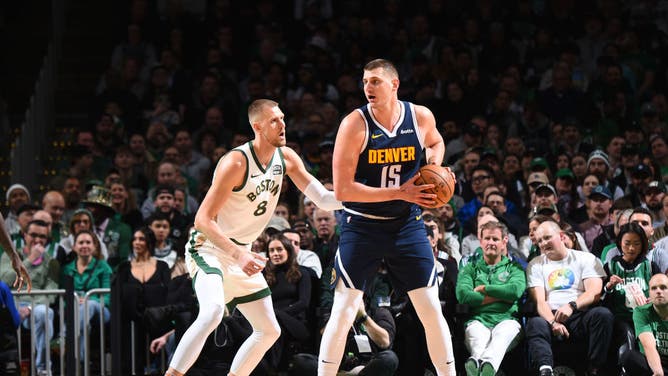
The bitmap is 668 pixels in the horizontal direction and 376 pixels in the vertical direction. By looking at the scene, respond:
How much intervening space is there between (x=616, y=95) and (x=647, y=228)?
3710 mm

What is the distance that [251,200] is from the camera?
7016mm

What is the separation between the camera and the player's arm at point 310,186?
703cm

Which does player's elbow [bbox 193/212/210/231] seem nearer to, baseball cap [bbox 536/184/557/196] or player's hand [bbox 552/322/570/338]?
player's hand [bbox 552/322/570/338]

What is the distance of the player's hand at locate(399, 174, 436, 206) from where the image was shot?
6.26 m

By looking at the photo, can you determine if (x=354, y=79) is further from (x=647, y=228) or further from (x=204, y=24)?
(x=647, y=228)

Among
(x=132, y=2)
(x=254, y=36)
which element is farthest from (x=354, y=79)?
(x=132, y=2)

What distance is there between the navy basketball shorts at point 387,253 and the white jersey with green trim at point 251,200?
28.1 inches

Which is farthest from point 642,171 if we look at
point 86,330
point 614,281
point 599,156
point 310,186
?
point 86,330

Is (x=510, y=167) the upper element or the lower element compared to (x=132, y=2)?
lower

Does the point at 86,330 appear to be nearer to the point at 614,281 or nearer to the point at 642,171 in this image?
the point at 614,281

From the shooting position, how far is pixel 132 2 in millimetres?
16109

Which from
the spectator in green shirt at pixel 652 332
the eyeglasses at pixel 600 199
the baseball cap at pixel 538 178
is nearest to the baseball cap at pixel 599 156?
the baseball cap at pixel 538 178

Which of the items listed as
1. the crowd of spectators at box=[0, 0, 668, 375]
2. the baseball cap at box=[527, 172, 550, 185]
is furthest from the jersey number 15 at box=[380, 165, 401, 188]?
the baseball cap at box=[527, 172, 550, 185]

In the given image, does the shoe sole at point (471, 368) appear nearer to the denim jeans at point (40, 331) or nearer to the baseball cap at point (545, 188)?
the baseball cap at point (545, 188)
